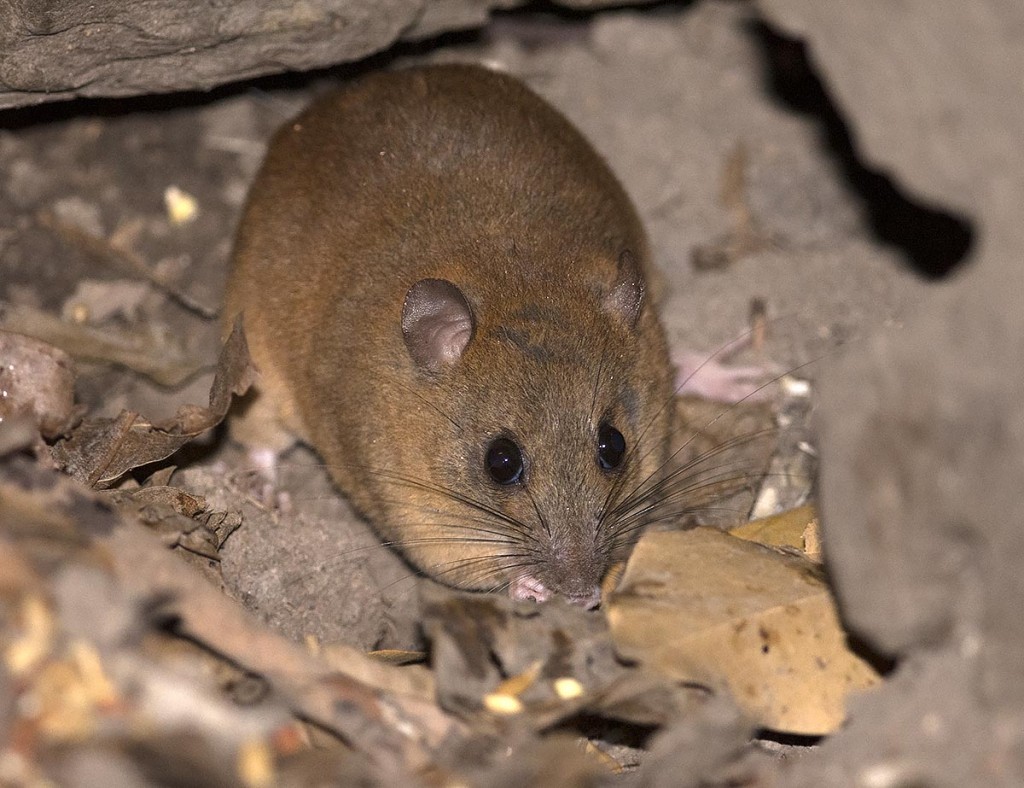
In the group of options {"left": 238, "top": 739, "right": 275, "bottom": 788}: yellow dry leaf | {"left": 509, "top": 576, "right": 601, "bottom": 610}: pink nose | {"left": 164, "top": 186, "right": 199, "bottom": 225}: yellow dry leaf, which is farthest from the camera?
{"left": 164, "top": 186, "right": 199, "bottom": 225}: yellow dry leaf

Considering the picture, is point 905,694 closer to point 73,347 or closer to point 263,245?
point 263,245

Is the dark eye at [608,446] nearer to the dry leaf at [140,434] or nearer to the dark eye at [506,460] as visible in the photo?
the dark eye at [506,460]

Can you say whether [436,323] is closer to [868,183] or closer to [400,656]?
[400,656]

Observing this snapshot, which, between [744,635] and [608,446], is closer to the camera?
[744,635]

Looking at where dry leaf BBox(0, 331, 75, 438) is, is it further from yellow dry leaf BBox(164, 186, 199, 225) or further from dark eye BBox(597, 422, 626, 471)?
dark eye BBox(597, 422, 626, 471)

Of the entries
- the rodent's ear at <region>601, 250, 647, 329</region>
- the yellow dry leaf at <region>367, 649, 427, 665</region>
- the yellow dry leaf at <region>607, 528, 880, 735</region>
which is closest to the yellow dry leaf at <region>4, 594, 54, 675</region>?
the yellow dry leaf at <region>367, 649, 427, 665</region>

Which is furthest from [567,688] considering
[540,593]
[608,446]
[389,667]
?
[608,446]

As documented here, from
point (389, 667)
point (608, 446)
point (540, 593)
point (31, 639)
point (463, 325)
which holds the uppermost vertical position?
point (31, 639)
